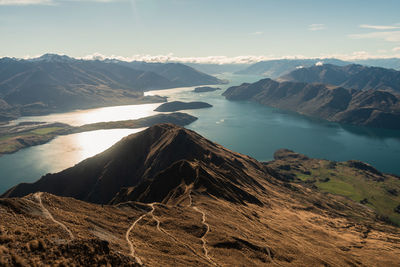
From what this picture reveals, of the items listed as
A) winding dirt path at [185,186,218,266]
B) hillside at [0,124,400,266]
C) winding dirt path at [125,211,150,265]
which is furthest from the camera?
winding dirt path at [185,186,218,266]

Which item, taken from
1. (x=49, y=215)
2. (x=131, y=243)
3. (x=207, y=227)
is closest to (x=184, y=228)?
(x=207, y=227)

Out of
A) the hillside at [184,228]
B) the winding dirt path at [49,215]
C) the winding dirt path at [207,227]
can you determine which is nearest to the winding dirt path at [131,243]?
the hillside at [184,228]

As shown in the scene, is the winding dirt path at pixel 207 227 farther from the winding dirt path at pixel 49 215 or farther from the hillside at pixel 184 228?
the winding dirt path at pixel 49 215

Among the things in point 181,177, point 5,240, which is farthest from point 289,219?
point 5,240

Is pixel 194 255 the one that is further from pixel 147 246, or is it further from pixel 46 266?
pixel 46 266

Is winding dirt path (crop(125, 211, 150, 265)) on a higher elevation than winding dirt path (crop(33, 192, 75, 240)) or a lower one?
lower

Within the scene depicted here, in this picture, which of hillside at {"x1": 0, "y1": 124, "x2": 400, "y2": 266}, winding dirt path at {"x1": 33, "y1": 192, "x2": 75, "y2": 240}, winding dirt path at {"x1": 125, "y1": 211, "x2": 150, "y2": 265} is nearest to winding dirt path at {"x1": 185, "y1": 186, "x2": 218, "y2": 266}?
hillside at {"x1": 0, "y1": 124, "x2": 400, "y2": 266}

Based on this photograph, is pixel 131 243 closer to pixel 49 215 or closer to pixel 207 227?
pixel 49 215

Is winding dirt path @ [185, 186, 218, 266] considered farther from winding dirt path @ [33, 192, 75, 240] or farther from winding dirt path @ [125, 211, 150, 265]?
winding dirt path @ [33, 192, 75, 240]
